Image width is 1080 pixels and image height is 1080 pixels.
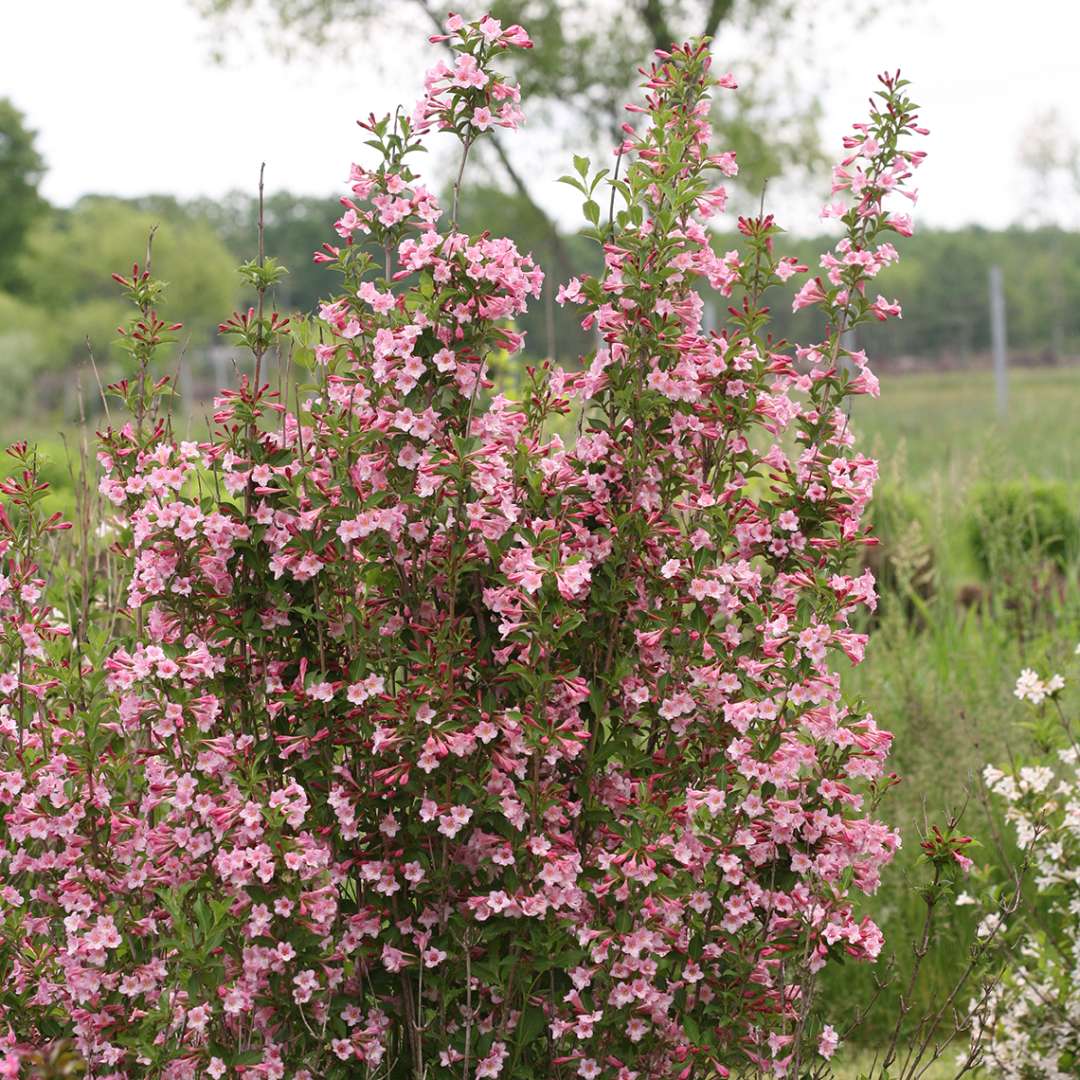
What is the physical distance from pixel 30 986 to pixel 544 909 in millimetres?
998

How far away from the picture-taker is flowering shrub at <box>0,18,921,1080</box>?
7.53ft

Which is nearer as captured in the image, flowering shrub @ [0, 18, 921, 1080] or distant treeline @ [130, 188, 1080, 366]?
flowering shrub @ [0, 18, 921, 1080]

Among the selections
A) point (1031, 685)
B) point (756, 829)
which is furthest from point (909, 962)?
point (756, 829)

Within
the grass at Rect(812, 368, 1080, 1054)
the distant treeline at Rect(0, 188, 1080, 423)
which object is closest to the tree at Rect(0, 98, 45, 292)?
the distant treeline at Rect(0, 188, 1080, 423)

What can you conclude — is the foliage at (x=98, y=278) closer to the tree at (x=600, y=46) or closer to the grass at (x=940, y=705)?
the tree at (x=600, y=46)

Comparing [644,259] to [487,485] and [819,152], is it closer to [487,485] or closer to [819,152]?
[487,485]

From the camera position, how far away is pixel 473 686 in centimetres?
240

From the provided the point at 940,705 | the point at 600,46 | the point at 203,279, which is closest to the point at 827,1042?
the point at 940,705

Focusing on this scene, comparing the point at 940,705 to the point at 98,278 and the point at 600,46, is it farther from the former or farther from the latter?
the point at 98,278

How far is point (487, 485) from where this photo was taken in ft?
7.38

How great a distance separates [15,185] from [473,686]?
57.3 metres

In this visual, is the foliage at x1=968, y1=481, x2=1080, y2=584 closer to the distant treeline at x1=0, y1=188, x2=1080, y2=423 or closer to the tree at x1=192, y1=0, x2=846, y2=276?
the tree at x1=192, y1=0, x2=846, y2=276

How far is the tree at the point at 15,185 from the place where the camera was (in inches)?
2088

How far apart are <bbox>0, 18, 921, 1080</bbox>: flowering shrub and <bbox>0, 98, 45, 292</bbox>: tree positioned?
54.3m
